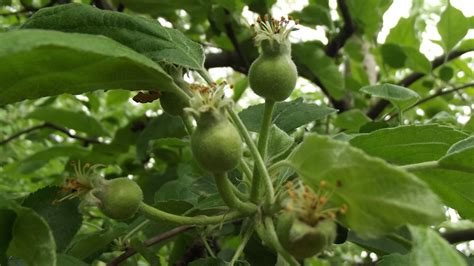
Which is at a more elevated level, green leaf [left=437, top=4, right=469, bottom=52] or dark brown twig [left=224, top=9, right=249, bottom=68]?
green leaf [left=437, top=4, right=469, bottom=52]

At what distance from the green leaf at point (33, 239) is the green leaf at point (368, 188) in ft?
1.33

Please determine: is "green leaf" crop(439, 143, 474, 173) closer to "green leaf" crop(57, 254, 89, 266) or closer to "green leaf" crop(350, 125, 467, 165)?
"green leaf" crop(350, 125, 467, 165)

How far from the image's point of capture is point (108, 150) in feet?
7.59

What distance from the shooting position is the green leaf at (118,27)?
3.30ft

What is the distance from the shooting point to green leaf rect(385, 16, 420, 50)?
2453 millimetres

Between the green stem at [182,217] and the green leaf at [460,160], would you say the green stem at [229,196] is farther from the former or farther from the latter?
the green leaf at [460,160]

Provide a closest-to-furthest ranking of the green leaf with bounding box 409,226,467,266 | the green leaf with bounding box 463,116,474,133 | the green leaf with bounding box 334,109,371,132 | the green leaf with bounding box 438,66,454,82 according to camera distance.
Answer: the green leaf with bounding box 409,226,467,266 < the green leaf with bounding box 463,116,474,133 < the green leaf with bounding box 334,109,371,132 < the green leaf with bounding box 438,66,454,82

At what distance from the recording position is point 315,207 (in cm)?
83

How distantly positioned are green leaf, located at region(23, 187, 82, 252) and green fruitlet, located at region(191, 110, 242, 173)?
38 cm

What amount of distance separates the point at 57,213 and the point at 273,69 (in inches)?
19.6

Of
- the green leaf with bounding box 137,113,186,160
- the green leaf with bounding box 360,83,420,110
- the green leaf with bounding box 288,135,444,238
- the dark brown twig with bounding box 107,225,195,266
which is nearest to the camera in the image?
the green leaf with bounding box 288,135,444,238

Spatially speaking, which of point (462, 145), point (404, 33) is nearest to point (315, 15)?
point (404, 33)

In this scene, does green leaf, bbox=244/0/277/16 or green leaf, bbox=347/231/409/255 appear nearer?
green leaf, bbox=347/231/409/255

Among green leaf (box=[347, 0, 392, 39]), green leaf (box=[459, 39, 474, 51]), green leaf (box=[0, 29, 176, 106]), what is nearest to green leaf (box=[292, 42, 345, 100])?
green leaf (box=[347, 0, 392, 39])
